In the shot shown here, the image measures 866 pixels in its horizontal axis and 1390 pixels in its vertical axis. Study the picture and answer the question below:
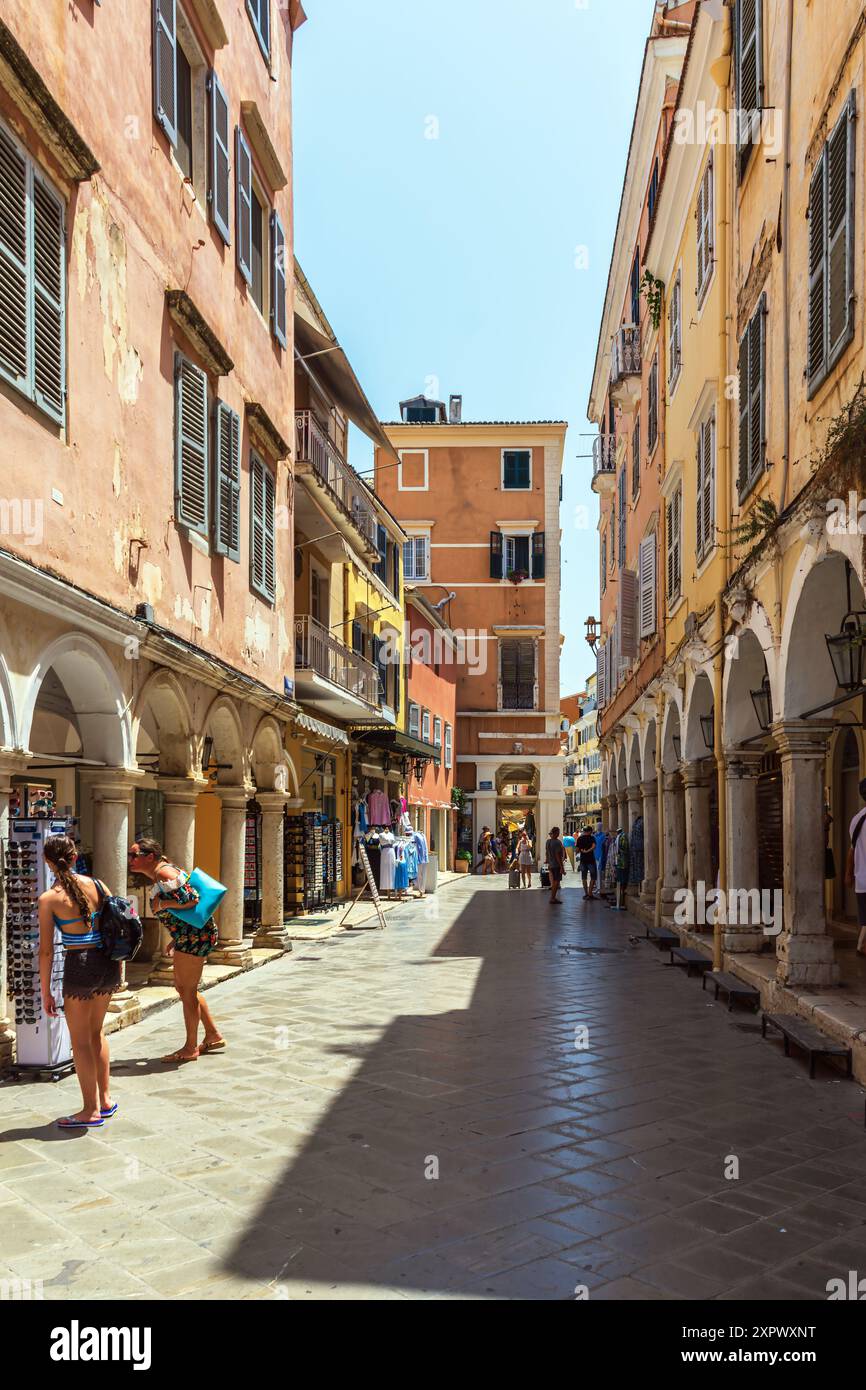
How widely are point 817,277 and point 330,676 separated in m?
12.6

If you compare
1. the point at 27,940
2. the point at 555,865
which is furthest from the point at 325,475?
the point at 27,940

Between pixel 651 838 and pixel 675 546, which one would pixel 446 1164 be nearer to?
pixel 675 546

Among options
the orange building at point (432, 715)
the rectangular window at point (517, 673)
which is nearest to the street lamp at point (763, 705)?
the orange building at point (432, 715)

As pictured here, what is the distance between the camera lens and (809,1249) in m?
4.88

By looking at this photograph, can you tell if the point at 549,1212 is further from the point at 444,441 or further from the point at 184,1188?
the point at 444,441

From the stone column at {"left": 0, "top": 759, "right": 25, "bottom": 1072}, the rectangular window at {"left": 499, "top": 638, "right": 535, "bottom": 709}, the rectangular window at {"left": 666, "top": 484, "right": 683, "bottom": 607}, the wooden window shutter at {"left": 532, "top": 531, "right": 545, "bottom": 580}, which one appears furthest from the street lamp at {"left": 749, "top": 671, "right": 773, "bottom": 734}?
the wooden window shutter at {"left": 532, "top": 531, "right": 545, "bottom": 580}

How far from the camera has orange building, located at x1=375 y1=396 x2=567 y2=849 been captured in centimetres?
4497

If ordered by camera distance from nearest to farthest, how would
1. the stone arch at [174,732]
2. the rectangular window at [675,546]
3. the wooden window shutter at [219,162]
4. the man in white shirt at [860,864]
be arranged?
the man in white shirt at [860,864] → the stone arch at [174,732] → the wooden window shutter at [219,162] → the rectangular window at [675,546]

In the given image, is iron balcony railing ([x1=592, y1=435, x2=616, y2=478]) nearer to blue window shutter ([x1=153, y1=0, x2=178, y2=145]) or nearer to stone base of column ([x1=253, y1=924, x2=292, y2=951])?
stone base of column ([x1=253, y1=924, x2=292, y2=951])

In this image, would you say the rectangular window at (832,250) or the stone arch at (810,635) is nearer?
the rectangular window at (832,250)

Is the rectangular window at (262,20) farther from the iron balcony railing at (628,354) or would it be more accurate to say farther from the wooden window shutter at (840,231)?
the wooden window shutter at (840,231)

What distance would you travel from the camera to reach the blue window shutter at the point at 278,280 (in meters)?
16.5

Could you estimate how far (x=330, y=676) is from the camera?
2011cm

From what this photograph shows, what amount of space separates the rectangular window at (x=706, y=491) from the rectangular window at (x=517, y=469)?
3070 cm
